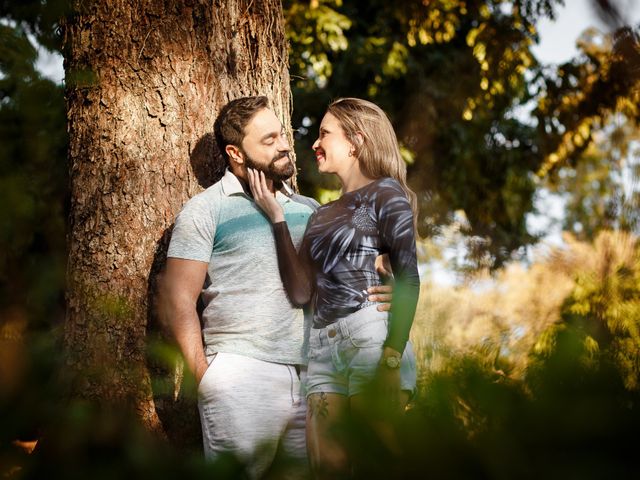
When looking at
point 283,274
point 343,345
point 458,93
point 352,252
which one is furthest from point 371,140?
point 458,93

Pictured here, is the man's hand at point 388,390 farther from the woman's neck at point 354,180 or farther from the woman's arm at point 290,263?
the woman's neck at point 354,180

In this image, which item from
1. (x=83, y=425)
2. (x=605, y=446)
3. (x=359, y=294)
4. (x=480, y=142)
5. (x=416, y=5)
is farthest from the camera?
(x=480, y=142)

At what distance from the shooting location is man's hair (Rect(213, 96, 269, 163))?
3.46m

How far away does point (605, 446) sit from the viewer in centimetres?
56

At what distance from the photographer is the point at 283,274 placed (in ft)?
10.4

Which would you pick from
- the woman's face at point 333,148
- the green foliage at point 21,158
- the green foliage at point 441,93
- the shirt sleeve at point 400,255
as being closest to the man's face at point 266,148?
the woman's face at point 333,148

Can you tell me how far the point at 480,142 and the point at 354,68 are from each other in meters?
2.72

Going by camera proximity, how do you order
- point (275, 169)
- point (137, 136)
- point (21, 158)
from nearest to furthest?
point (21, 158)
point (275, 169)
point (137, 136)

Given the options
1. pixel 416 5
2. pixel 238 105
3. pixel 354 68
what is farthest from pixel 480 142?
pixel 238 105

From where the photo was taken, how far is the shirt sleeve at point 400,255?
284 centimetres

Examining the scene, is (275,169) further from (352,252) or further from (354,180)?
(352,252)

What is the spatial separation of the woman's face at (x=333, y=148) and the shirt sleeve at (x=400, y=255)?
0.90 feet

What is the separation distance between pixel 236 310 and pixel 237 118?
2.92ft

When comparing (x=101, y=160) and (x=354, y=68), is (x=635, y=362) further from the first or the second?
(x=354, y=68)
